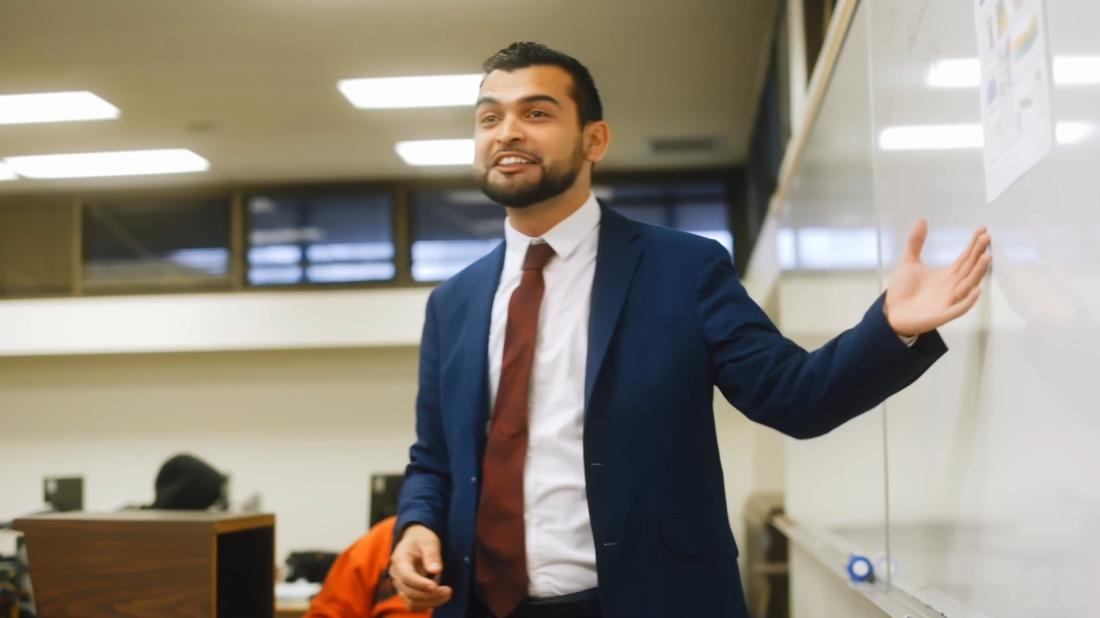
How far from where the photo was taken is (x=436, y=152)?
652cm

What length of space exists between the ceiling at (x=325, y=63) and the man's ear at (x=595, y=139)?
3095 millimetres

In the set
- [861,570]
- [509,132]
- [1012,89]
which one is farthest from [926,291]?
[861,570]

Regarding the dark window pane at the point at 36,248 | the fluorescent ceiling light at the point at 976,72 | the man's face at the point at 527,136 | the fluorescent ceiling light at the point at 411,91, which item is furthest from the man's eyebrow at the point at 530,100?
the dark window pane at the point at 36,248

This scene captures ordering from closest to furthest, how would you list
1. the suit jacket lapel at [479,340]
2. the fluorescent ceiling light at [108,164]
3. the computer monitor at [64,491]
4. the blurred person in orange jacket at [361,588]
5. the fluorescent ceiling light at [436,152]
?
the suit jacket lapel at [479,340] → the blurred person in orange jacket at [361,588] → the fluorescent ceiling light at [436,152] → the fluorescent ceiling light at [108,164] → the computer monitor at [64,491]

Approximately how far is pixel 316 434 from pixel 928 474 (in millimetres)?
6174

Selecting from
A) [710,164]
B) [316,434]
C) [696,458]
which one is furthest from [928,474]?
[316,434]

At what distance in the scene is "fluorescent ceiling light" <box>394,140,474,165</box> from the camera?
6344mm

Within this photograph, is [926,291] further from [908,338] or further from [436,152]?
[436,152]

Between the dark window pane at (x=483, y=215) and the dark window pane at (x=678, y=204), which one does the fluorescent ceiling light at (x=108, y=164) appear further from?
the dark window pane at (x=678, y=204)

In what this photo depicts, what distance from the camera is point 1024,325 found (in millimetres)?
1137

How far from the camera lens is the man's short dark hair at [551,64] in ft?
4.74

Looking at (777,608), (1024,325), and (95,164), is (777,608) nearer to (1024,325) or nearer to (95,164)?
(1024,325)

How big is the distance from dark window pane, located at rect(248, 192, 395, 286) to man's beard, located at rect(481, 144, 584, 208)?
582 cm

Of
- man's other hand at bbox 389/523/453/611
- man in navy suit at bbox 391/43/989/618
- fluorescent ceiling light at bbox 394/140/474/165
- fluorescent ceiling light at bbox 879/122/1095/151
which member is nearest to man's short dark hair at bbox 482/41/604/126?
man in navy suit at bbox 391/43/989/618
